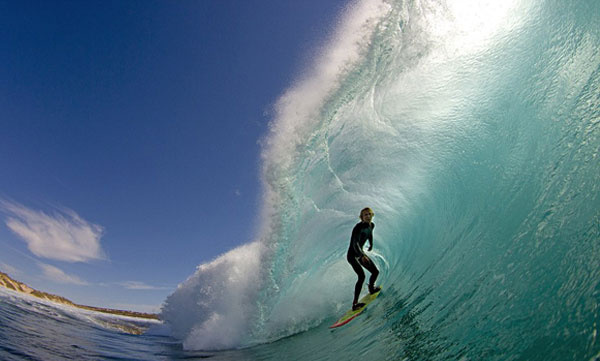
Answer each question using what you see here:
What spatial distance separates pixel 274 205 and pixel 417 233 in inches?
142

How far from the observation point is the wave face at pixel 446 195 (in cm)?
285

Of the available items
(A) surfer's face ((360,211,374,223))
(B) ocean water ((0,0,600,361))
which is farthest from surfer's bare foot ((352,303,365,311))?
(A) surfer's face ((360,211,374,223))

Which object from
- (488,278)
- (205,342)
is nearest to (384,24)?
(488,278)

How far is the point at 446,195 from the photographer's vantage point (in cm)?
628

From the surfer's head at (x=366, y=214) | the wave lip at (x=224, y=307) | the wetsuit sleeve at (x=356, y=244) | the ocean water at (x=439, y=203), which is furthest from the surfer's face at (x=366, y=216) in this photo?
the wave lip at (x=224, y=307)

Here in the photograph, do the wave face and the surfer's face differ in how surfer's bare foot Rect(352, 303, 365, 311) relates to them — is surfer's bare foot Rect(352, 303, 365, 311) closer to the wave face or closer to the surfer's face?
the wave face

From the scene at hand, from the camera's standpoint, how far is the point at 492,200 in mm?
4641

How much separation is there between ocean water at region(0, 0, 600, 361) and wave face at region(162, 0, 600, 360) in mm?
26

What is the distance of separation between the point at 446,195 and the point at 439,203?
0.93ft

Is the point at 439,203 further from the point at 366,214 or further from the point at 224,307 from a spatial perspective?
the point at 224,307

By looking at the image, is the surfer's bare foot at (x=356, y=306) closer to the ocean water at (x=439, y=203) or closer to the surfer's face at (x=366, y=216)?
the ocean water at (x=439, y=203)

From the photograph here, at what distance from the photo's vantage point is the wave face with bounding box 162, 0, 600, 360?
2.85 m

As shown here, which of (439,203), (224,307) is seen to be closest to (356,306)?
(439,203)

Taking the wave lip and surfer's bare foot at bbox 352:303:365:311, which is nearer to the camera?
surfer's bare foot at bbox 352:303:365:311
